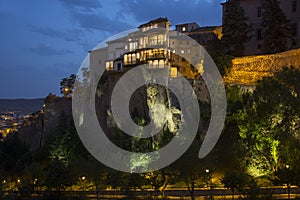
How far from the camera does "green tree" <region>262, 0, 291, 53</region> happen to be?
44719 mm

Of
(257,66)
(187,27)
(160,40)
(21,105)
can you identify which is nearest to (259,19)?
(257,66)

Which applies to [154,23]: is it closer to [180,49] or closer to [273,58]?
[180,49]

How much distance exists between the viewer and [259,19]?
50781 mm

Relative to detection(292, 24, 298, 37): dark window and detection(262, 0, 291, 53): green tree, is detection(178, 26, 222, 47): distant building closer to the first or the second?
detection(262, 0, 291, 53): green tree

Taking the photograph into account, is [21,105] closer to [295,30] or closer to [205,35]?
[205,35]

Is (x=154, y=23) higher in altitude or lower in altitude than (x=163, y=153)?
higher

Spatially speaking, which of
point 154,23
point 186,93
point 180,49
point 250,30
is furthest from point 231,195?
point 154,23

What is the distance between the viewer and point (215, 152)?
3344 centimetres

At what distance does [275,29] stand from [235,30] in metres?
4.53

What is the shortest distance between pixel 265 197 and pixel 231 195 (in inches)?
176

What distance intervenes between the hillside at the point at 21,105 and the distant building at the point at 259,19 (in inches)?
4955

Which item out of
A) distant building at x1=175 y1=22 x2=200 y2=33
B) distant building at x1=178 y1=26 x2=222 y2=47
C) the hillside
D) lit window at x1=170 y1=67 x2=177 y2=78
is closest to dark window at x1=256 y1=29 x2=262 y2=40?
distant building at x1=178 y1=26 x2=222 y2=47

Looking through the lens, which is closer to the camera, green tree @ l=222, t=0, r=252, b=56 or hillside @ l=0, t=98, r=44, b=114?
green tree @ l=222, t=0, r=252, b=56

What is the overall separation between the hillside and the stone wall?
131677mm
